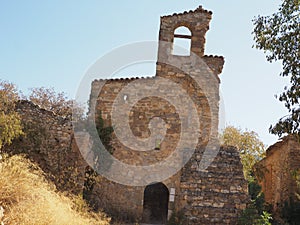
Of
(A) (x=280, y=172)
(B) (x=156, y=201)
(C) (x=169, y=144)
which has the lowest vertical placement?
(B) (x=156, y=201)

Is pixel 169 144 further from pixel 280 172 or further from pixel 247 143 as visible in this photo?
pixel 247 143

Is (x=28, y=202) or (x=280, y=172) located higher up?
(x=280, y=172)

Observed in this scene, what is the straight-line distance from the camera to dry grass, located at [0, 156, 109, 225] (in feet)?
24.5

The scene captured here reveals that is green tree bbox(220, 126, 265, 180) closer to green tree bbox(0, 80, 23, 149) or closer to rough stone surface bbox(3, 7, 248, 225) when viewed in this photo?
rough stone surface bbox(3, 7, 248, 225)

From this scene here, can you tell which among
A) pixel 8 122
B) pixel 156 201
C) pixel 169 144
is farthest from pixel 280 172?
pixel 8 122

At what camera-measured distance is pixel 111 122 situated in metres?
13.5

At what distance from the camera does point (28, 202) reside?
25.9 ft

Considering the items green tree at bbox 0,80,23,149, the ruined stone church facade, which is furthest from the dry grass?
the ruined stone church facade

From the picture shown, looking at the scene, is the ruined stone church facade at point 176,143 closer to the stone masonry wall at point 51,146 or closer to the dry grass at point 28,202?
the stone masonry wall at point 51,146

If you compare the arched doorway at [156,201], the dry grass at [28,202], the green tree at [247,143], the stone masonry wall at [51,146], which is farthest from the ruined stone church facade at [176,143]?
the green tree at [247,143]

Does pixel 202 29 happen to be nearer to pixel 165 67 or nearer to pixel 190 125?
pixel 165 67

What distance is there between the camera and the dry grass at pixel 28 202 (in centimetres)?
747

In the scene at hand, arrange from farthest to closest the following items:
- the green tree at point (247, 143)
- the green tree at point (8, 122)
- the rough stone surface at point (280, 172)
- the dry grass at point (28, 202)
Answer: the green tree at point (247, 143), the rough stone surface at point (280, 172), the green tree at point (8, 122), the dry grass at point (28, 202)

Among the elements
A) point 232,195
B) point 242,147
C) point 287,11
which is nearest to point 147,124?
point 232,195
